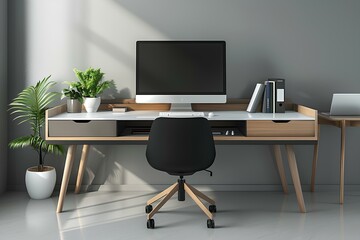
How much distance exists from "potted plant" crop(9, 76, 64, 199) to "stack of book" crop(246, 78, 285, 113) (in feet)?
4.91

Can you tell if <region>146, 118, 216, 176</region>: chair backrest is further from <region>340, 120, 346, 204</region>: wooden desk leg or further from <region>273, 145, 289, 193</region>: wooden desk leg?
<region>340, 120, 346, 204</region>: wooden desk leg

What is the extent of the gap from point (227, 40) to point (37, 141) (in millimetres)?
1580

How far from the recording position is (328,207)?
3.45m

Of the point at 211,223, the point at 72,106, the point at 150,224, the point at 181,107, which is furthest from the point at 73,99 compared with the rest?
the point at 211,223

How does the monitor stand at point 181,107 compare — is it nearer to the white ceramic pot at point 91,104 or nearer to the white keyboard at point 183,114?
the white keyboard at point 183,114

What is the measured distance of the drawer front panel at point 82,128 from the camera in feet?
10.5

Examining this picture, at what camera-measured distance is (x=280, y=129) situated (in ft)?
10.5

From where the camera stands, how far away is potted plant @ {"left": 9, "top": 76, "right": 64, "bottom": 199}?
142 inches

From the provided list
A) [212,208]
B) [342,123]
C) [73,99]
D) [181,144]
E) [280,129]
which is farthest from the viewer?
[73,99]

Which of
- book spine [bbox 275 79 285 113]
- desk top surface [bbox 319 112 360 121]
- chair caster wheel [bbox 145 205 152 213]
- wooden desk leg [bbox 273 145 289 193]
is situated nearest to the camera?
chair caster wheel [bbox 145 205 152 213]

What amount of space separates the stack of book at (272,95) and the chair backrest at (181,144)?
75 centimetres

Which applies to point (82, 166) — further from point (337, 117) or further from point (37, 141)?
point (337, 117)

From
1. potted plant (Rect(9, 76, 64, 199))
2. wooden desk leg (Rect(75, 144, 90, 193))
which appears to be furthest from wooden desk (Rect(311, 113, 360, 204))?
potted plant (Rect(9, 76, 64, 199))

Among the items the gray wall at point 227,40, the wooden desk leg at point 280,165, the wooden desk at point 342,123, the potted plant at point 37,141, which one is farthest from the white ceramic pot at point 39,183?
the wooden desk at point 342,123
